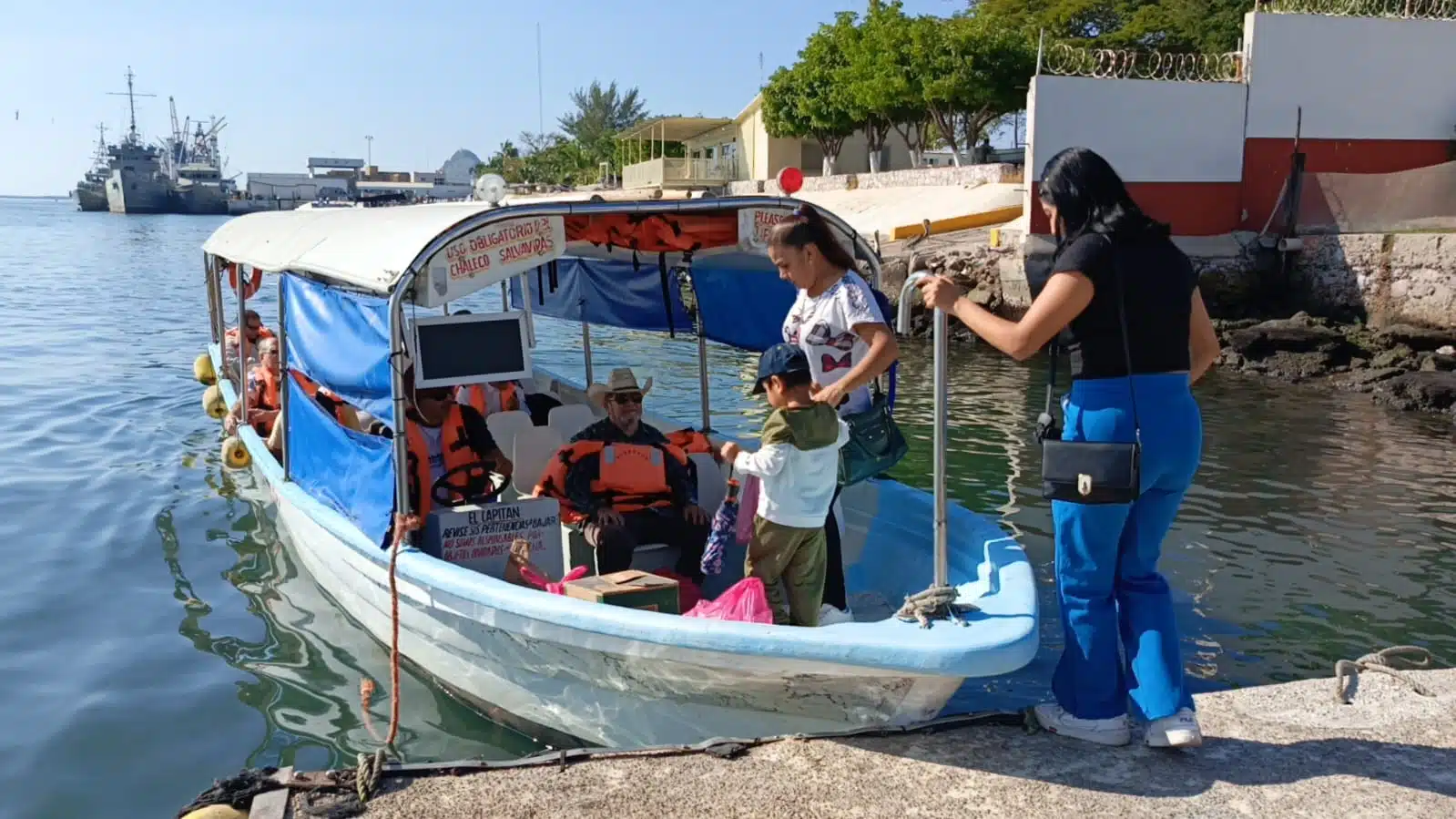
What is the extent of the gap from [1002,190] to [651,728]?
25326 millimetres

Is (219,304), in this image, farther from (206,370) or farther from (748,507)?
(748,507)

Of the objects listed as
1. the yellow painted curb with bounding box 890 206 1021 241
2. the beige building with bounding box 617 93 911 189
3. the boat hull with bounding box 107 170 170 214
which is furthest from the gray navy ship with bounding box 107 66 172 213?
the yellow painted curb with bounding box 890 206 1021 241

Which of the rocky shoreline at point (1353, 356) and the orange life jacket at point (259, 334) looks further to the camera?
the rocky shoreline at point (1353, 356)

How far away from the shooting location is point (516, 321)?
6.04 metres

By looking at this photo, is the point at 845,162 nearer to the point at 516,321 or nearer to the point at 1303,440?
the point at 1303,440

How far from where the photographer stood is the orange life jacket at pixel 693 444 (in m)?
6.46

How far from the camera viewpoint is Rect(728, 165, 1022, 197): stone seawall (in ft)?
96.3

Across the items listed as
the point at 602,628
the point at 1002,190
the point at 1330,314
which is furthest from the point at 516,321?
the point at 1002,190

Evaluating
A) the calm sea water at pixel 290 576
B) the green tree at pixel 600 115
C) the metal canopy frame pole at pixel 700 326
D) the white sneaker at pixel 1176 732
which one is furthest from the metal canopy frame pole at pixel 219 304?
the green tree at pixel 600 115

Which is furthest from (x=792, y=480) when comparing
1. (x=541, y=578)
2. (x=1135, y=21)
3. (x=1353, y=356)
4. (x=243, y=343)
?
(x=1135, y=21)

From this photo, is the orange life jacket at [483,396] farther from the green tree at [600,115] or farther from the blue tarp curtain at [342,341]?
the green tree at [600,115]

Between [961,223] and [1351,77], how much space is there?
763 cm

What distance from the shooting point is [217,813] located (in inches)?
153

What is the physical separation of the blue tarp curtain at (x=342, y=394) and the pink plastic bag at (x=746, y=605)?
166cm
